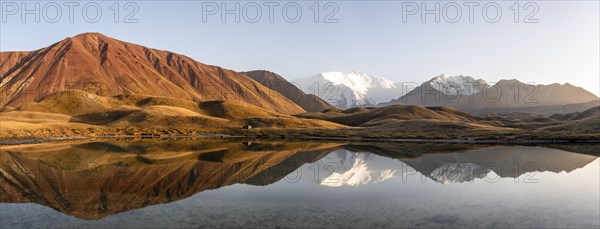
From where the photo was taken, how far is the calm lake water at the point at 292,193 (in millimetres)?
20266

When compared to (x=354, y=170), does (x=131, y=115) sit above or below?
above

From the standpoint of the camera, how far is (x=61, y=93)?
168125 millimetres

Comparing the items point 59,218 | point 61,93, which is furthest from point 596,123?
point 61,93

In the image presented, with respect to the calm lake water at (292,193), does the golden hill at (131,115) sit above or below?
above

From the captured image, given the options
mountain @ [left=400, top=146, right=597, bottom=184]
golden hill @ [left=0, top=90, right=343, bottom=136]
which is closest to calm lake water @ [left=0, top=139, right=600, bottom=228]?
mountain @ [left=400, top=146, right=597, bottom=184]

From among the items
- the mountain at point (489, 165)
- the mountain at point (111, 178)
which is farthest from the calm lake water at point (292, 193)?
the mountain at point (489, 165)

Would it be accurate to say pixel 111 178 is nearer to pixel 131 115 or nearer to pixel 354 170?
pixel 354 170

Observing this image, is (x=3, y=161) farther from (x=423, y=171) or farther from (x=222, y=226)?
(x=423, y=171)

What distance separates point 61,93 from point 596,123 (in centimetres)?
19104

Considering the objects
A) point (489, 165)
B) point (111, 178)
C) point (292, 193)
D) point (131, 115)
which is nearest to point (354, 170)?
point (292, 193)

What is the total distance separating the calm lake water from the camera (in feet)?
66.5

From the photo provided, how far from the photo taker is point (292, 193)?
91.1 ft

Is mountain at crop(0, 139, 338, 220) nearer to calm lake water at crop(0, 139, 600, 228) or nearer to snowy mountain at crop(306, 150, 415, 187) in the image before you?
calm lake water at crop(0, 139, 600, 228)

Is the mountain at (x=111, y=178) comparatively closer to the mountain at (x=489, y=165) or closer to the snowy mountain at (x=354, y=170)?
the snowy mountain at (x=354, y=170)
